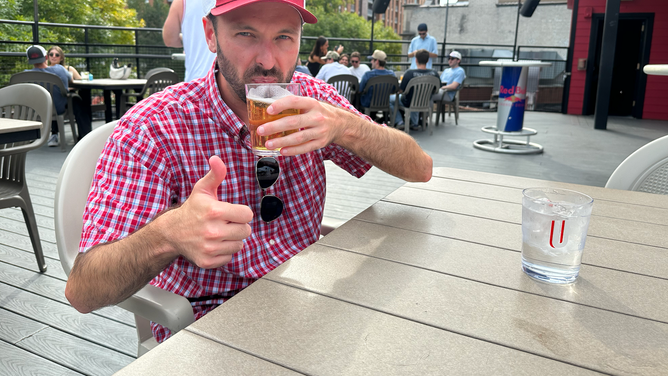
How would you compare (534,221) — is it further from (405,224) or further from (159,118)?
(159,118)

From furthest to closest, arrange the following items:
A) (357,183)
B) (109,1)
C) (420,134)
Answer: (109,1), (420,134), (357,183)

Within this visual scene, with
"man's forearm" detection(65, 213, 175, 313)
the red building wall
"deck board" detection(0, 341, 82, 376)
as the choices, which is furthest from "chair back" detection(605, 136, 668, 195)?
the red building wall

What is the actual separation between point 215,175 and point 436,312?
37 centimetres

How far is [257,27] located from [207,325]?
2.36ft

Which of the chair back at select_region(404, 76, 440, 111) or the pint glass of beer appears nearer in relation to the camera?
→ the pint glass of beer

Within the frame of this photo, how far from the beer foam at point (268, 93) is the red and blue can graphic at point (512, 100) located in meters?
6.00

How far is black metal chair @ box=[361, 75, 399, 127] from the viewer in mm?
7461

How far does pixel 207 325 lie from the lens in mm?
636

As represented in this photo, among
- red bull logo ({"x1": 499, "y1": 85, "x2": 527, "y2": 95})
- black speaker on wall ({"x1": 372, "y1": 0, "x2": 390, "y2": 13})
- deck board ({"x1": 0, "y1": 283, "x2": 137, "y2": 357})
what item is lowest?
deck board ({"x1": 0, "y1": 283, "x2": 137, "y2": 357})

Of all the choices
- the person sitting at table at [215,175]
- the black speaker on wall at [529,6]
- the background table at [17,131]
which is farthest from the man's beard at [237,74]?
the black speaker on wall at [529,6]

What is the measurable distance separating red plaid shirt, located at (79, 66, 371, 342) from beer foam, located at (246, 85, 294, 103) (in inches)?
10.5

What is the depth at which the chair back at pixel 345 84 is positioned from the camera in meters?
7.24

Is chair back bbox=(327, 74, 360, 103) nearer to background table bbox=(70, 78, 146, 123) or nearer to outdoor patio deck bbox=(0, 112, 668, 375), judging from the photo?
outdoor patio deck bbox=(0, 112, 668, 375)

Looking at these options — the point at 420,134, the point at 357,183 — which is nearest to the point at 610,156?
the point at 420,134
